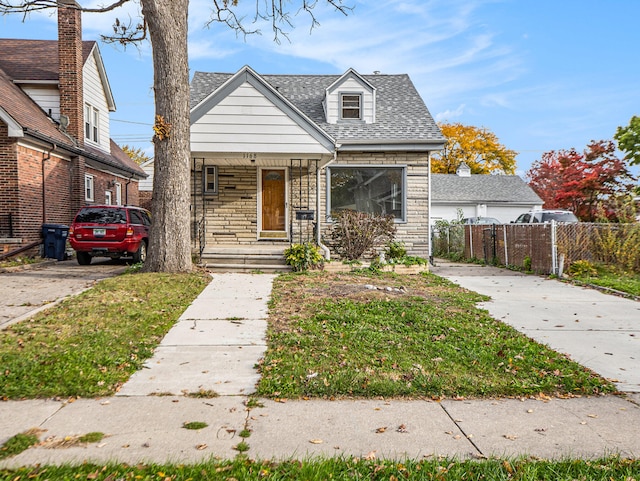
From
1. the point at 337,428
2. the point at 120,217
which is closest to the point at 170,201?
the point at 120,217

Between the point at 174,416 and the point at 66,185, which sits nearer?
the point at 174,416

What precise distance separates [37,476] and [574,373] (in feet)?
14.7

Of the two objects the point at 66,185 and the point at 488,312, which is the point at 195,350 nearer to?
the point at 488,312

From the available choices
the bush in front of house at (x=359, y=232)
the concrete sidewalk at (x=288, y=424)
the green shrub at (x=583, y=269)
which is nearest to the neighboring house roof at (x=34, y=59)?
the bush in front of house at (x=359, y=232)

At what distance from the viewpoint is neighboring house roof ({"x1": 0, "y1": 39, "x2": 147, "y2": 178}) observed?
13734 mm

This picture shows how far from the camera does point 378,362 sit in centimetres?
473

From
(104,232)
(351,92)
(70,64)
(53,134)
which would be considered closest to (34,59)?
(70,64)

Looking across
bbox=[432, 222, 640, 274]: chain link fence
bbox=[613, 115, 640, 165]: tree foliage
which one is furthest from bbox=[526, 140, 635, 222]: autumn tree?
bbox=[432, 222, 640, 274]: chain link fence

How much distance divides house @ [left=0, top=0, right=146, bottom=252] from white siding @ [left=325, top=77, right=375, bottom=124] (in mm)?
8938

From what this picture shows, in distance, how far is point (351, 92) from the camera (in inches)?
599

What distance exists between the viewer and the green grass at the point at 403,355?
13.7 feet

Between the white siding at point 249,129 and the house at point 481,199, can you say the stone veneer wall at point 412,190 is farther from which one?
the house at point 481,199

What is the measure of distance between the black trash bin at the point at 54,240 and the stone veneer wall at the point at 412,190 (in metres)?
8.10

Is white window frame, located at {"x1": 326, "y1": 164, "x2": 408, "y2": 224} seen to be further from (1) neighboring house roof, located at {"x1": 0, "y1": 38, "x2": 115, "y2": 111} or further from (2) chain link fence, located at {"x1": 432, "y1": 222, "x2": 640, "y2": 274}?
(1) neighboring house roof, located at {"x1": 0, "y1": 38, "x2": 115, "y2": 111}
